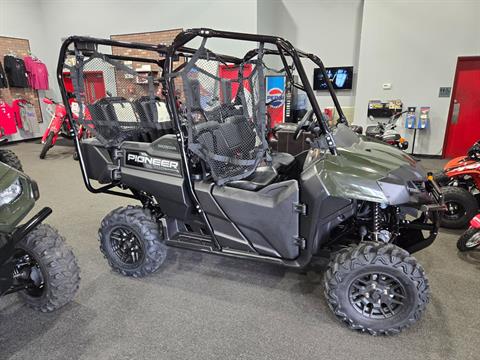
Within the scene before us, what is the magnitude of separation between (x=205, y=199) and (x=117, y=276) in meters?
1.06

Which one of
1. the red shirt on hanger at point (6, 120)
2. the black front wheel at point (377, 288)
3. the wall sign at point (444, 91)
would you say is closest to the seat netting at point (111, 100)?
the black front wheel at point (377, 288)

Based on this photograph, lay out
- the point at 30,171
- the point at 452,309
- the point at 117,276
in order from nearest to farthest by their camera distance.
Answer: the point at 452,309
the point at 117,276
the point at 30,171

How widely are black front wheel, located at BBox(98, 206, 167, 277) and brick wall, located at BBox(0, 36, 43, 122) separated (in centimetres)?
827

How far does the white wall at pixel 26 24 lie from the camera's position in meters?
8.55

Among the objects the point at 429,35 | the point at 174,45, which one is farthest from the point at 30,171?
the point at 429,35

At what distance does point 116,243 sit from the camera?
2.69m

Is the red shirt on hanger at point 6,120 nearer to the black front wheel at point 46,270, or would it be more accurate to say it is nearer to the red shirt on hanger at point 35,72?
the red shirt on hanger at point 35,72

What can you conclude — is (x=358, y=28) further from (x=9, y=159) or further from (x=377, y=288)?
(x=9, y=159)

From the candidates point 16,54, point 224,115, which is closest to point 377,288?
point 224,115

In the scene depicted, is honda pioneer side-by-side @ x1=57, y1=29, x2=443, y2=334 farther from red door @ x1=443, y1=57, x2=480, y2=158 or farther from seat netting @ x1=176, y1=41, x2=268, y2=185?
red door @ x1=443, y1=57, x2=480, y2=158

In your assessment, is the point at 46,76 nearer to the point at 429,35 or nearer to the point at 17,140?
the point at 17,140

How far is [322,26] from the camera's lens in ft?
24.8

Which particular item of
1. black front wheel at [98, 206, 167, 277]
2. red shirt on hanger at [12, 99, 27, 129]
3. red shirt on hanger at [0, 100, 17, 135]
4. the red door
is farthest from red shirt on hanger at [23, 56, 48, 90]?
the red door

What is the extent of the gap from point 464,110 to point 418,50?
1556mm
